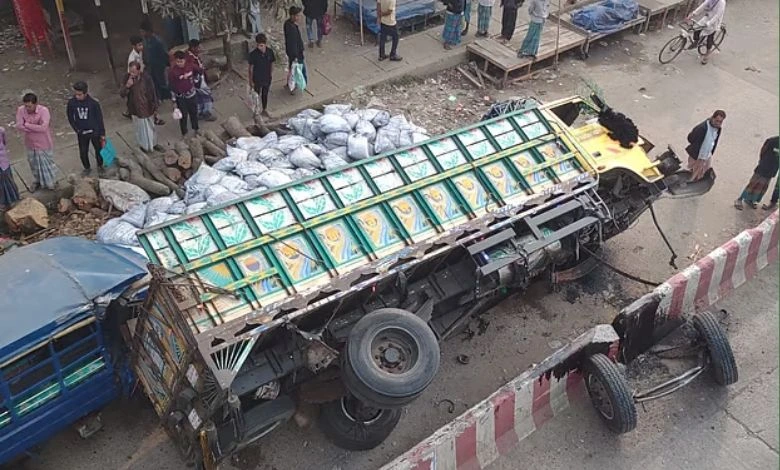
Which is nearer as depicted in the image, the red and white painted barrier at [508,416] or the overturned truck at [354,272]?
the overturned truck at [354,272]

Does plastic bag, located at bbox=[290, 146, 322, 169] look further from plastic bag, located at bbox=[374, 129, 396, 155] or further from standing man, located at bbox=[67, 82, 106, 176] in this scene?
standing man, located at bbox=[67, 82, 106, 176]

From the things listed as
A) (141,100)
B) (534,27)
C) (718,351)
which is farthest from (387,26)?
(718,351)

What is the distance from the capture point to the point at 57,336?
5941 millimetres

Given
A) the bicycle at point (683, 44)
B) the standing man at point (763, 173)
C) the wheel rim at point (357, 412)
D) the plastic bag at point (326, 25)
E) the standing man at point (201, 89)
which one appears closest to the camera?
the wheel rim at point (357, 412)

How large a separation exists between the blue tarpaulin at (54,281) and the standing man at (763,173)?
7918 millimetres

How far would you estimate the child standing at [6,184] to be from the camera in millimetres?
8453

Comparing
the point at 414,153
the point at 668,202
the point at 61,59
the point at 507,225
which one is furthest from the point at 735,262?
the point at 61,59

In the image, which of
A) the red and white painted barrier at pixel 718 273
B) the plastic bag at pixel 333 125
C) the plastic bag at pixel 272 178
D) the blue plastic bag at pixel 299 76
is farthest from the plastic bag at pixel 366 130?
the red and white painted barrier at pixel 718 273

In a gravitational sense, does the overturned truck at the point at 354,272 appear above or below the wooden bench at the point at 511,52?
above

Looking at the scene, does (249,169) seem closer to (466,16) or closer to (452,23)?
(452,23)

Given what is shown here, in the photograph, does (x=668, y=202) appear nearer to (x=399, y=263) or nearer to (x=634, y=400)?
(x=634, y=400)

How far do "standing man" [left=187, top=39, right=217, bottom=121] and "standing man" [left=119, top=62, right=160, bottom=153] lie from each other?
710mm

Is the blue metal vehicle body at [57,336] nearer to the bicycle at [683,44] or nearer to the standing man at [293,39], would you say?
the standing man at [293,39]

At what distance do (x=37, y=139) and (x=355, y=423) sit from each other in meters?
5.18
